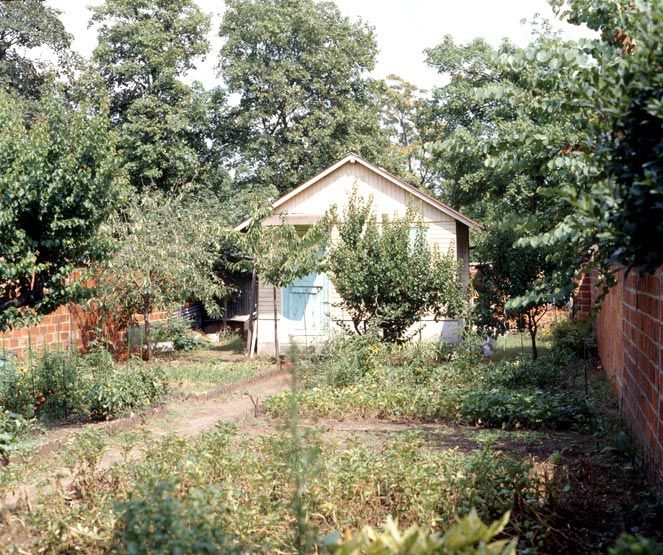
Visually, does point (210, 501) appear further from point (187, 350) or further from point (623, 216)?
point (187, 350)

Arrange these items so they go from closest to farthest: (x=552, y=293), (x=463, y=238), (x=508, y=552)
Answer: (x=508, y=552) < (x=552, y=293) < (x=463, y=238)

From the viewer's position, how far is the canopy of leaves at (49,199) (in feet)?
28.2

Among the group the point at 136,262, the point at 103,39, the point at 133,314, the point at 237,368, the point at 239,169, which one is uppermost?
the point at 103,39

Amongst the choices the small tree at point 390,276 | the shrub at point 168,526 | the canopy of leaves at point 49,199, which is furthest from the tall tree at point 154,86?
the shrub at point 168,526

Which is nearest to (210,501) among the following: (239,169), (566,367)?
(566,367)

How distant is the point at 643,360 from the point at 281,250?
11.4 meters

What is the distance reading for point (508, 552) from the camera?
109 inches

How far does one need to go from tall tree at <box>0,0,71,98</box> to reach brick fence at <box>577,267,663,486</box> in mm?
24897

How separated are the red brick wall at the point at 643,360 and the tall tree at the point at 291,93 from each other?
21.2 metres

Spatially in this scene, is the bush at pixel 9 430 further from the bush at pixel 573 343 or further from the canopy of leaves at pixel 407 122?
the canopy of leaves at pixel 407 122

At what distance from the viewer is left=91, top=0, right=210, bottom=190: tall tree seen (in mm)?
27688

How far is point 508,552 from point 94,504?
157 inches

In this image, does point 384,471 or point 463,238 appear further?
point 463,238

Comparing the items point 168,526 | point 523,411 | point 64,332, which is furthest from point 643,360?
point 64,332
